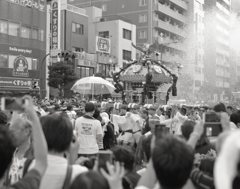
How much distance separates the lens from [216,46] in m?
69.9

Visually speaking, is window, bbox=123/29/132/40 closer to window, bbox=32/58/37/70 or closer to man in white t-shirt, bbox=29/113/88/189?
window, bbox=32/58/37/70

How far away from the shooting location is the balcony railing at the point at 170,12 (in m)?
51.4

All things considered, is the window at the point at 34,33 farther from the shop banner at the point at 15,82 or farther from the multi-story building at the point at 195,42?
the multi-story building at the point at 195,42

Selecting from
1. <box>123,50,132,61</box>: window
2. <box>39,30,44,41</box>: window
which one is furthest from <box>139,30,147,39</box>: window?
<box>39,30,44,41</box>: window

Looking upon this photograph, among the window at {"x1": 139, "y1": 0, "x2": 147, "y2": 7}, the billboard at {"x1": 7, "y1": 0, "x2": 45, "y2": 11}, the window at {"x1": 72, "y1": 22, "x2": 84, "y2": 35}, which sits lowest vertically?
the window at {"x1": 72, "y1": 22, "x2": 84, "y2": 35}

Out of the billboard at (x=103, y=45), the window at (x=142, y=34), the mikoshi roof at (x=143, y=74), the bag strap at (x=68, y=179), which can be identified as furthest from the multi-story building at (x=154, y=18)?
the bag strap at (x=68, y=179)

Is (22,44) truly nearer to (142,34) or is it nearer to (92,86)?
(92,86)

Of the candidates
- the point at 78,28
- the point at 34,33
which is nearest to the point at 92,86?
the point at 34,33

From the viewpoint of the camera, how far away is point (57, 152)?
280 cm

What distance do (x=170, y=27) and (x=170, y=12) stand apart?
84.5 inches

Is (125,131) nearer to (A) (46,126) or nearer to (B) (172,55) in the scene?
(A) (46,126)

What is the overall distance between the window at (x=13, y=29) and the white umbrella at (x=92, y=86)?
731 inches

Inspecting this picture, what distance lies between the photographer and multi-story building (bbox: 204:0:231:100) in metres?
65.3

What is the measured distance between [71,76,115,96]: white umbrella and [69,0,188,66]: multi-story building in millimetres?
34783
